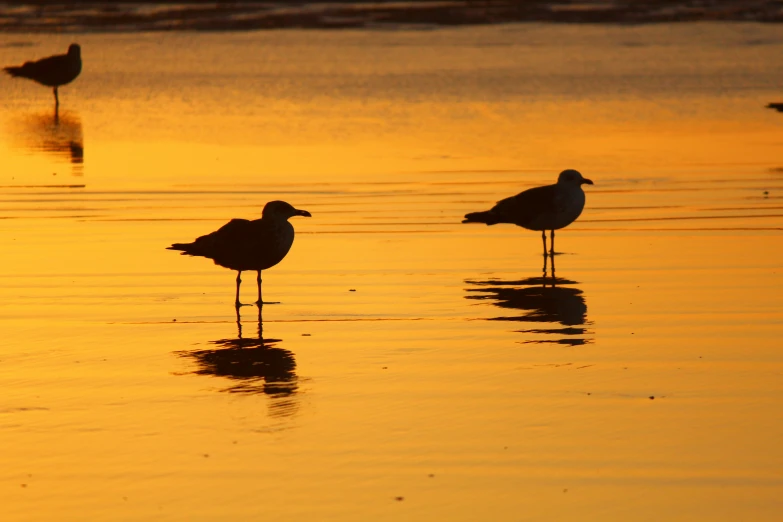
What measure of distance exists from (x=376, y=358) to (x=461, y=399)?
1182 millimetres

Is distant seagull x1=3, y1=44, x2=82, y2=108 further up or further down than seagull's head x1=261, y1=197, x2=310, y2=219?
further up

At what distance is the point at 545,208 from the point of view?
579 inches

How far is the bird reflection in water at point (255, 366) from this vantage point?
921 cm

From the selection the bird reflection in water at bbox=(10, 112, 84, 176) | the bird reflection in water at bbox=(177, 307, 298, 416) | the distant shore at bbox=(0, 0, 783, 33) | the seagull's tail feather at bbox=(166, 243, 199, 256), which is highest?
the distant shore at bbox=(0, 0, 783, 33)

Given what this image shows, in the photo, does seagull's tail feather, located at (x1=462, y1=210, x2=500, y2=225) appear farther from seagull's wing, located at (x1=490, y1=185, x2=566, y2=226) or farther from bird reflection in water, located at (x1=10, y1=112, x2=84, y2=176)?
bird reflection in water, located at (x1=10, y1=112, x2=84, y2=176)

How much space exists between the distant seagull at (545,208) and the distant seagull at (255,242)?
3.06 m

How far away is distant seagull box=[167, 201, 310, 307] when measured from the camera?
1222cm

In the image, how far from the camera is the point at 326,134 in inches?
936

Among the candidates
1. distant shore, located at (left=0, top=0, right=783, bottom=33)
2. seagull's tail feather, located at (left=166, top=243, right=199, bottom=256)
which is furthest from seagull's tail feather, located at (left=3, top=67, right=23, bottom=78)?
seagull's tail feather, located at (left=166, top=243, right=199, bottom=256)

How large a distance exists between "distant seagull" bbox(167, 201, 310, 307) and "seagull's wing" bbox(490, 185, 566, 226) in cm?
306

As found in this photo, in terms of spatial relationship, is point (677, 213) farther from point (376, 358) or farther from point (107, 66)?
point (107, 66)

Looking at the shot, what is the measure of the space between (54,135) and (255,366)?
A: 15.3 metres

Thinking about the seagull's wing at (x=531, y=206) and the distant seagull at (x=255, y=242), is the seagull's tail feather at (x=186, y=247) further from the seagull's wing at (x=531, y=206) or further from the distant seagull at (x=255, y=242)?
the seagull's wing at (x=531, y=206)

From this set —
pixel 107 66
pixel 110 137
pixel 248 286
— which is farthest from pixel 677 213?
pixel 107 66
